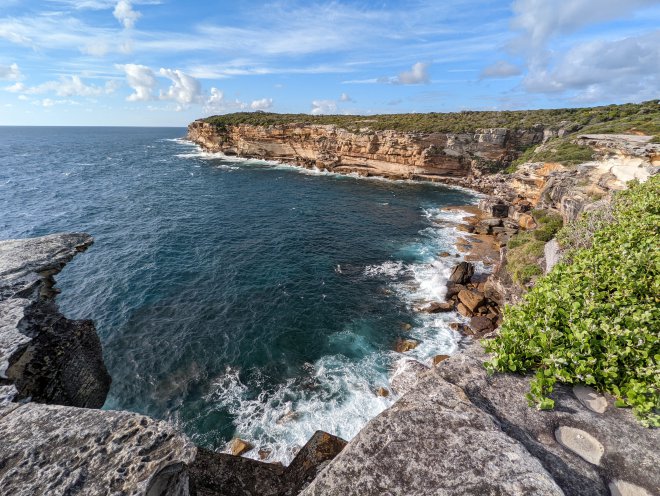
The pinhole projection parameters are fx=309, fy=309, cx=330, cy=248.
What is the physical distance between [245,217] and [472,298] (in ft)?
113

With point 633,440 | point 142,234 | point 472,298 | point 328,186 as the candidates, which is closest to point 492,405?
point 633,440

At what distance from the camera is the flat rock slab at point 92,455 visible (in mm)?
5043

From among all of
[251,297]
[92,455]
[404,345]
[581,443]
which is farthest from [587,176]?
[92,455]

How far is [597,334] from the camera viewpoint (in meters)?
5.64

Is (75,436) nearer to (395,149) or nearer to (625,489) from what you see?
(625,489)

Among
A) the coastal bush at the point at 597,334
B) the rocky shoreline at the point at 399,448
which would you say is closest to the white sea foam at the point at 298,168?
the coastal bush at the point at 597,334

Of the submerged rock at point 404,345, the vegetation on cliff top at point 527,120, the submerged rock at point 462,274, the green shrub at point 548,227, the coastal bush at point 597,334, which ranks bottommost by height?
the submerged rock at point 404,345

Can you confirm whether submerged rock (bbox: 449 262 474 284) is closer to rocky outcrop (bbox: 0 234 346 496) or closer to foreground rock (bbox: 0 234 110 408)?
rocky outcrop (bbox: 0 234 346 496)

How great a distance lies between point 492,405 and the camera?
5.07 m

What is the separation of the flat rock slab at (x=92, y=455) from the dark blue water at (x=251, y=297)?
11612 mm

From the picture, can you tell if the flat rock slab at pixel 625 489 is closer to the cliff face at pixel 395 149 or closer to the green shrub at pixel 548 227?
the green shrub at pixel 548 227

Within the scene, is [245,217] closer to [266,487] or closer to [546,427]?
[266,487]

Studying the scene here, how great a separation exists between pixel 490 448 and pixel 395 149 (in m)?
75.6

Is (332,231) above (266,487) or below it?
below
